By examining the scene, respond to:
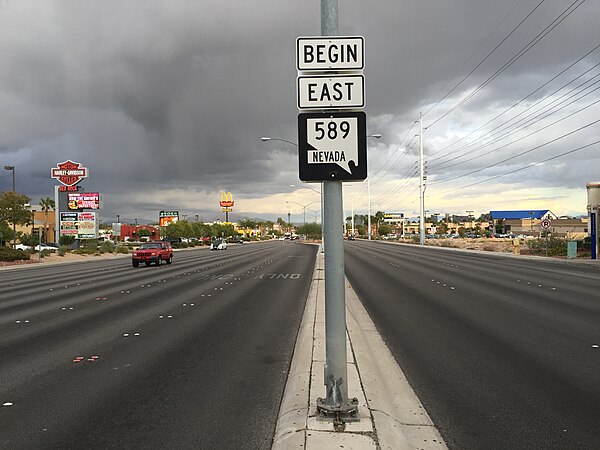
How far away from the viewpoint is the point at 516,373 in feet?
23.9

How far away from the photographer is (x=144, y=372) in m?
7.56

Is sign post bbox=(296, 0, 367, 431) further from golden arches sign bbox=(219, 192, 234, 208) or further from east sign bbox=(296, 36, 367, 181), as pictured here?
golden arches sign bbox=(219, 192, 234, 208)

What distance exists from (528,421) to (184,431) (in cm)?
376

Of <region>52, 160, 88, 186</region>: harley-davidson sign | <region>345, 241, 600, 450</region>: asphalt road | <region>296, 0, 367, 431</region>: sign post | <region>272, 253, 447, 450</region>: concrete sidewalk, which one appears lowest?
<region>345, 241, 600, 450</region>: asphalt road

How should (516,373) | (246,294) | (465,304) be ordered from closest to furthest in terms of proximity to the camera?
(516,373)
(465,304)
(246,294)

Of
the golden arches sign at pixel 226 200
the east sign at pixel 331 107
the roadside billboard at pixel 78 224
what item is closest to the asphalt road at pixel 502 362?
the east sign at pixel 331 107

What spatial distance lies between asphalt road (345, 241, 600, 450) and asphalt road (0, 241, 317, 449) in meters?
2.11

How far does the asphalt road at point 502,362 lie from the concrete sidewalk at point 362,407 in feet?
0.75

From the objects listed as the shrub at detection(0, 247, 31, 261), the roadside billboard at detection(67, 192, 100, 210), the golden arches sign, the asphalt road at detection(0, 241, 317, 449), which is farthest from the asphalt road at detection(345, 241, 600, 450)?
the golden arches sign

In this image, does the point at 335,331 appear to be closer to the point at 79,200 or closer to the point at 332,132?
the point at 332,132

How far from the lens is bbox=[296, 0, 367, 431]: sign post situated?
5141mm

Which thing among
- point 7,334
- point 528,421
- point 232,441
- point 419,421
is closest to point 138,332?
point 7,334

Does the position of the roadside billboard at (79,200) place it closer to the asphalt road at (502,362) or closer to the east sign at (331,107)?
the asphalt road at (502,362)

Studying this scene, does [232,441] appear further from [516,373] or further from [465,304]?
[465,304]
